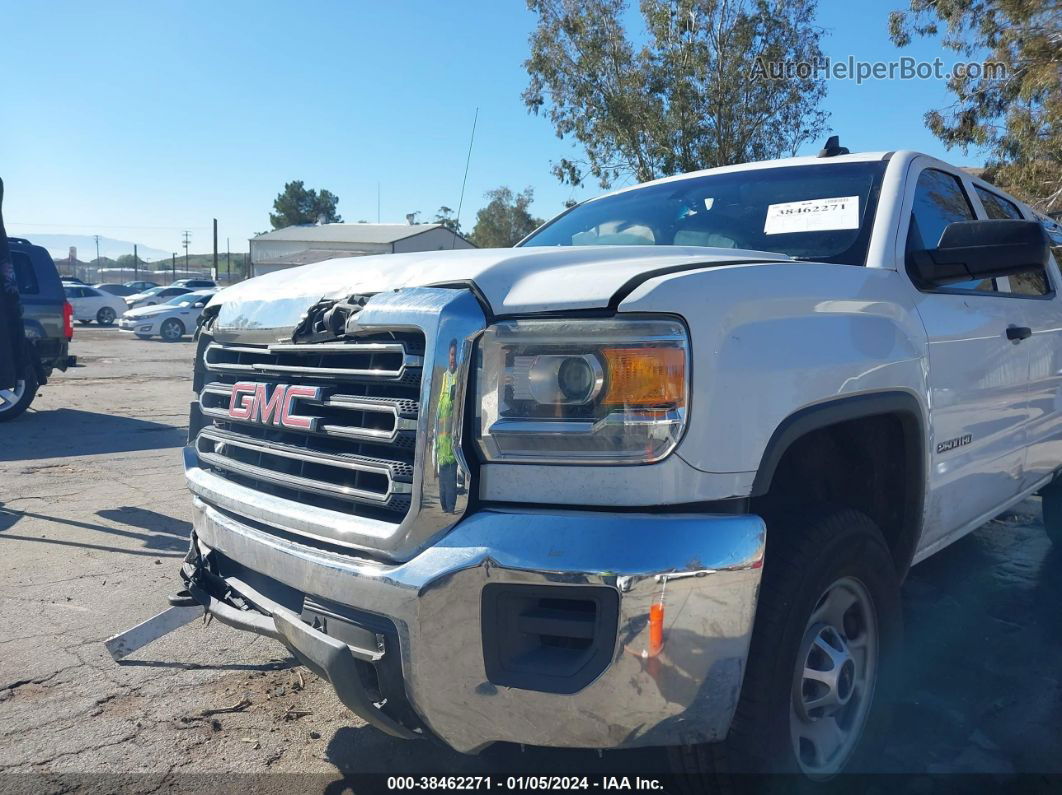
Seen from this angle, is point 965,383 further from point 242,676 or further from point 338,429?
point 242,676

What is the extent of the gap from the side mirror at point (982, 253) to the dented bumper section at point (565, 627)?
144 cm

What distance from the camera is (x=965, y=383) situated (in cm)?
314

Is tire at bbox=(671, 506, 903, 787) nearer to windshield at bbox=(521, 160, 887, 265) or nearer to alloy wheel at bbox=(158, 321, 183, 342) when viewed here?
windshield at bbox=(521, 160, 887, 265)

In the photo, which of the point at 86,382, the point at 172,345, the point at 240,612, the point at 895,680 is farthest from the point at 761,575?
the point at 172,345

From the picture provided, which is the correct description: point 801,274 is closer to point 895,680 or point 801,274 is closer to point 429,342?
point 429,342

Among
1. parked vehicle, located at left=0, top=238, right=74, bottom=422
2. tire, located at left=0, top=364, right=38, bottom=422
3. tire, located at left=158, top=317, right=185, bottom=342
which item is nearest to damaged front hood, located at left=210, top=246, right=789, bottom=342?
tire, located at left=0, top=364, right=38, bottom=422

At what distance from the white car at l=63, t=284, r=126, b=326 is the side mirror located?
33.9m

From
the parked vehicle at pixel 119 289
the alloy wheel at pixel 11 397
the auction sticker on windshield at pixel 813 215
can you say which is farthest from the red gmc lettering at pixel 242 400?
the parked vehicle at pixel 119 289

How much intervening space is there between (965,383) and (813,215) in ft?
2.63

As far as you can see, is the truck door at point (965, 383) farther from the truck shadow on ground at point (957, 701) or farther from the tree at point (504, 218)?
the tree at point (504, 218)

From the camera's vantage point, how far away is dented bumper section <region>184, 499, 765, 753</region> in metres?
1.86

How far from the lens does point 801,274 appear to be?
2332 mm

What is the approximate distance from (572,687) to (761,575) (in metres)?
0.49

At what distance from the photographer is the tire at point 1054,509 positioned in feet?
16.7
